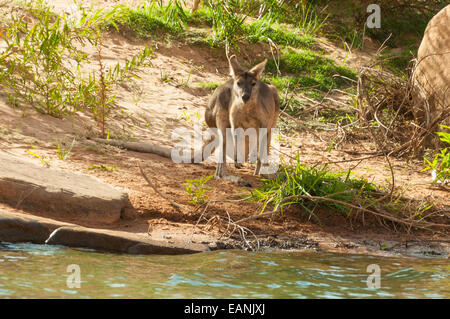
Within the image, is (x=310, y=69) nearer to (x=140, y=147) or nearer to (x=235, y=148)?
(x=235, y=148)

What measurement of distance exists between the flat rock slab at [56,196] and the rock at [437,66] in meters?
4.80

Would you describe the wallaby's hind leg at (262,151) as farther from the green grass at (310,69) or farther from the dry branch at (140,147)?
the green grass at (310,69)

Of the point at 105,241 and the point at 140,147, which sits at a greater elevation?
the point at 140,147

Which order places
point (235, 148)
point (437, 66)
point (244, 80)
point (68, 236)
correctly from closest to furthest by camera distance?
point (68, 236), point (244, 80), point (235, 148), point (437, 66)

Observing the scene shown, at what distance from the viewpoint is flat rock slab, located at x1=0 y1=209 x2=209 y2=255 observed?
5188mm

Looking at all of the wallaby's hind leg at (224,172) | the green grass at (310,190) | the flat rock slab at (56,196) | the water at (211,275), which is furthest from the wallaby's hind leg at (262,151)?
the water at (211,275)

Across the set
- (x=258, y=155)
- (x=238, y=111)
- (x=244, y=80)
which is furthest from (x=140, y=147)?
(x=244, y=80)

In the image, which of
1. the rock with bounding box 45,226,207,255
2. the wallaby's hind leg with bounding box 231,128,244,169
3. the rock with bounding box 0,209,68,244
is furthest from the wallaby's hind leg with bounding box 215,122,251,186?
the rock with bounding box 0,209,68,244

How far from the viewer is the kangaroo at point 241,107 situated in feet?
24.0

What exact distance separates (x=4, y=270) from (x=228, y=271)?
167 centimetres

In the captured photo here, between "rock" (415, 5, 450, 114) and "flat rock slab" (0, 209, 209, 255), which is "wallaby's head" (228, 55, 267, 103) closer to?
"flat rock slab" (0, 209, 209, 255)

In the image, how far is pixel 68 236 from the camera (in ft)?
17.1

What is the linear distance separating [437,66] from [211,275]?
5500 millimetres

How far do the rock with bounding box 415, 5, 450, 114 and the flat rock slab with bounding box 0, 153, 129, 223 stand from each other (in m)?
4.80
